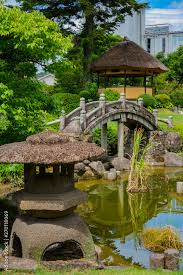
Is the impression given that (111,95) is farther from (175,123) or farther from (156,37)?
(156,37)

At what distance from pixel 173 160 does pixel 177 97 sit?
17138 millimetres

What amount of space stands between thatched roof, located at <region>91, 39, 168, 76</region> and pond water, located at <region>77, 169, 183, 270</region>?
1366 centimetres

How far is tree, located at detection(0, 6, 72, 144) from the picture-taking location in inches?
464

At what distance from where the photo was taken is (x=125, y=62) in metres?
35.5

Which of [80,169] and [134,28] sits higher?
[134,28]

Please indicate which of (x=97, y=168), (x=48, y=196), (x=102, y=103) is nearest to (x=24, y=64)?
(x=48, y=196)

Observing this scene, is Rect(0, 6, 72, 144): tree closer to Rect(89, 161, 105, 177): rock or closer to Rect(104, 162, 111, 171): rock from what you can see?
Rect(89, 161, 105, 177): rock

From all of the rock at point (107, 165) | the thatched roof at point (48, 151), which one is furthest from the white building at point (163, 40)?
the thatched roof at point (48, 151)

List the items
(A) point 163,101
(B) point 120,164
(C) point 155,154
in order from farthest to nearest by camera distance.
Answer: (A) point 163,101, (C) point 155,154, (B) point 120,164

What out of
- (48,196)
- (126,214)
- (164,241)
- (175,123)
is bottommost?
(126,214)

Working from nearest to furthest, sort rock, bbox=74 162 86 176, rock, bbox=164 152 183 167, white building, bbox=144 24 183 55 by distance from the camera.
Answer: rock, bbox=74 162 86 176 → rock, bbox=164 152 183 167 → white building, bbox=144 24 183 55

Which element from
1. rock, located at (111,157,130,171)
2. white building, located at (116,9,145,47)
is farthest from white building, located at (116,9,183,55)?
rock, located at (111,157,130,171)

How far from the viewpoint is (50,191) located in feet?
35.5

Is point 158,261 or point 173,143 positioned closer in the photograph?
point 158,261
